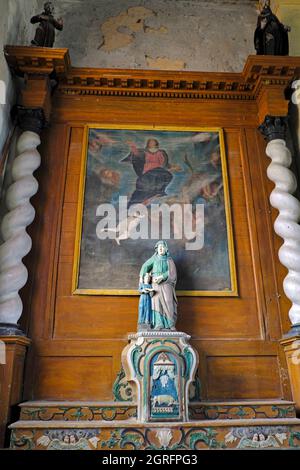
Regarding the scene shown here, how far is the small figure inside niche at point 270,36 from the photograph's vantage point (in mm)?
4992

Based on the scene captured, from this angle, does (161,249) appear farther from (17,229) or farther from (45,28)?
(45,28)

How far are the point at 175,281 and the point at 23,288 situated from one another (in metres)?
1.62

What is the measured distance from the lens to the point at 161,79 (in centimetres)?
496

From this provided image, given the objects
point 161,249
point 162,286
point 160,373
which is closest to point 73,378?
point 160,373

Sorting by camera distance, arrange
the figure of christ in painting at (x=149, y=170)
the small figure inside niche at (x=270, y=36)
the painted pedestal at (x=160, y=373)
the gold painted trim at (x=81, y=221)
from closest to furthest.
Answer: the painted pedestal at (x=160, y=373), the gold painted trim at (x=81, y=221), the figure of christ in painting at (x=149, y=170), the small figure inside niche at (x=270, y=36)

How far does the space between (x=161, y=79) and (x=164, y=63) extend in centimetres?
70

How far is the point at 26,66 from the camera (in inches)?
183

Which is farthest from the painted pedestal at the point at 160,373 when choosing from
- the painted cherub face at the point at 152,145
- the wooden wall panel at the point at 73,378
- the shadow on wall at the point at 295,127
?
the shadow on wall at the point at 295,127

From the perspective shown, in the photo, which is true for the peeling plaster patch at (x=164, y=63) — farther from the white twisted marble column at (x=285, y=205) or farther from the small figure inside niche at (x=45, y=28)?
the white twisted marble column at (x=285, y=205)

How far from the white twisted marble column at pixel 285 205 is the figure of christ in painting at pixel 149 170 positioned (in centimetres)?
125

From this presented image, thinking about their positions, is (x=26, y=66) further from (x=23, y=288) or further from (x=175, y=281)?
(x=175, y=281)

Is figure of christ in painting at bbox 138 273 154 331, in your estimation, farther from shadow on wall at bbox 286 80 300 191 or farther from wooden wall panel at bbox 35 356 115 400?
shadow on wall at bbox 286 80 300 191

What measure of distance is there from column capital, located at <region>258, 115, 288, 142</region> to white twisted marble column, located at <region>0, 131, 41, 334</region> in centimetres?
275

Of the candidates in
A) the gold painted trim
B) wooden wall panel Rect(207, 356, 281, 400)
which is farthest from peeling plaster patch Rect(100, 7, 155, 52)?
wooden wall panel Rect(207, 356, 281, 400)
